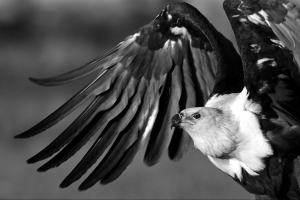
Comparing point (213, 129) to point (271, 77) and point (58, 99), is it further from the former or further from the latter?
point (58, 99)

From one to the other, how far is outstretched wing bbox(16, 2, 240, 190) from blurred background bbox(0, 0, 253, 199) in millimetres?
2392

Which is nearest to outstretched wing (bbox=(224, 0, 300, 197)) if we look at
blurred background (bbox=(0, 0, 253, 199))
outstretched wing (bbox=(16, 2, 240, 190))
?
outstretched wing (bbox=(16, 2, 240, 190))

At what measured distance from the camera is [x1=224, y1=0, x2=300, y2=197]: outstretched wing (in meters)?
3.13

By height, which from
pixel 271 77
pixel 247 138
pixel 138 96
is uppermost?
pixel 138 96

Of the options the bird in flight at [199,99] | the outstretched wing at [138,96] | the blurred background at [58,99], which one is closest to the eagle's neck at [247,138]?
the bird in flight at [199,99]

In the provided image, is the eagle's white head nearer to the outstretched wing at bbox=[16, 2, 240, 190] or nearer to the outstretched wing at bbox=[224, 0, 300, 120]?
the outstretched wing at bbox=[224, 0, 300, 120]

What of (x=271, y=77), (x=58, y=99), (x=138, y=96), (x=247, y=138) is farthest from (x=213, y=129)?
(x=58, y=99)

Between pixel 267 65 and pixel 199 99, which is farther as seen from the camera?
pixel 199 99

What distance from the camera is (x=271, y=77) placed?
124 inches

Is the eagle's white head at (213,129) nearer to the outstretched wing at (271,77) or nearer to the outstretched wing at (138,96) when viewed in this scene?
the outstretched wing at (271,77)

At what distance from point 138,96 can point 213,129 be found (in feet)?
2.68

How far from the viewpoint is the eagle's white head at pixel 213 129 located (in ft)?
10.3

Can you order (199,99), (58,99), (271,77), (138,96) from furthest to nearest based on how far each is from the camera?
(58,99) < (199,99) < (138,96) < (271,77)

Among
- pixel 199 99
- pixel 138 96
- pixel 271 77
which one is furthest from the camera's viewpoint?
pixel 199 99
